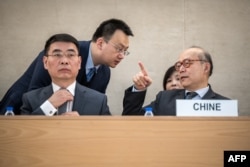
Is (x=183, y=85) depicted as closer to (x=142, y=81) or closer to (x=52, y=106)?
(x=142, y=81)

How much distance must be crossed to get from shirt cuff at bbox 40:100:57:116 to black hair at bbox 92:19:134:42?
1.75 feet

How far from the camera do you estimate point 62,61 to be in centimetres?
176

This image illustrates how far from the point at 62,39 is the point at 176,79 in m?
0.66

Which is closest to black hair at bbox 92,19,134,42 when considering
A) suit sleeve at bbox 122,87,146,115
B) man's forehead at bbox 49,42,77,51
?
man's forehead at bbox 49,42,77,51

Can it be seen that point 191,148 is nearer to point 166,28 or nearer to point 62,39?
point 62,39

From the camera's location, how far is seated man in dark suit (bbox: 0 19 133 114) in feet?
6.28

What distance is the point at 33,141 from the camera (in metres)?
1.29

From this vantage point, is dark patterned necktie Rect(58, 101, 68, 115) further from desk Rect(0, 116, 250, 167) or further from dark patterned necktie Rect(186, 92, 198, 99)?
dark patterned necktie Rect(186, 92, 198, 99)

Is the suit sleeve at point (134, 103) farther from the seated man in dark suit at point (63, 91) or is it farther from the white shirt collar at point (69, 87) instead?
the white shirt collar at point (69, 87)

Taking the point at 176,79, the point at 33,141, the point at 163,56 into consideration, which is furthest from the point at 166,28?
the point at 33,141

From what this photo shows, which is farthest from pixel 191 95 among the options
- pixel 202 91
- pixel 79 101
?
pixel 79 101

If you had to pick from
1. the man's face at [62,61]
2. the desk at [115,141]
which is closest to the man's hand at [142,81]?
the man's face at [62,61]

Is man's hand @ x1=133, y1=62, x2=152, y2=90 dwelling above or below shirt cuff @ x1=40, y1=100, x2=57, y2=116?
above

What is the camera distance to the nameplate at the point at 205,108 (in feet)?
4.70
